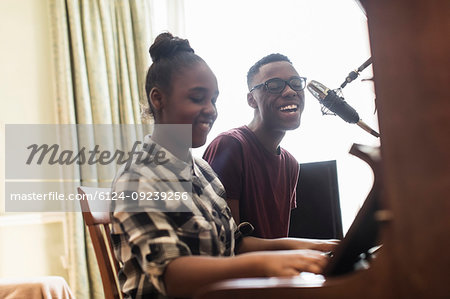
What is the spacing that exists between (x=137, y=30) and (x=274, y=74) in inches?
60.1

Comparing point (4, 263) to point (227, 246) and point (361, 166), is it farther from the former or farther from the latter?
point (361, 166)

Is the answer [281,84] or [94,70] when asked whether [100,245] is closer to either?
[281,84]

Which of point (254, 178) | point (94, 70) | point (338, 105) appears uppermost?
point (94, 70)

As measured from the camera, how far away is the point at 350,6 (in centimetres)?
277

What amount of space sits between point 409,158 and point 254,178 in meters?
1.07

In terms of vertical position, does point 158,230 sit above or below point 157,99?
below

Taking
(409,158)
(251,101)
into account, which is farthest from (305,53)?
(409,158)

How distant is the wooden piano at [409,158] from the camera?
1.73ft

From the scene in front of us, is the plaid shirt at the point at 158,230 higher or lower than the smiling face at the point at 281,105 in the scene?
lower

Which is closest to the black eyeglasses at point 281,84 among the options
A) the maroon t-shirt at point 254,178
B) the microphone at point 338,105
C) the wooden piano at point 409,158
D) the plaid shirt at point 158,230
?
the maroon t-shirt at point 254,178

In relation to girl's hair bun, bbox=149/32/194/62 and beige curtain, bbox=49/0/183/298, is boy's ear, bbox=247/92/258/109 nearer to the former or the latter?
girl's hair bun, bbox=149/32/194/62

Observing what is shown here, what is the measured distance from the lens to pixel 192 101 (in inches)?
44.8

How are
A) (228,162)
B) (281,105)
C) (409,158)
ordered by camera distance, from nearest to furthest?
(409,158) < (228,162) < (281,105)

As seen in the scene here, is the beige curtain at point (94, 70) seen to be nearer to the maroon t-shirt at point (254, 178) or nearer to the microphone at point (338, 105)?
the maroon t-shirt at point (254, 178)
